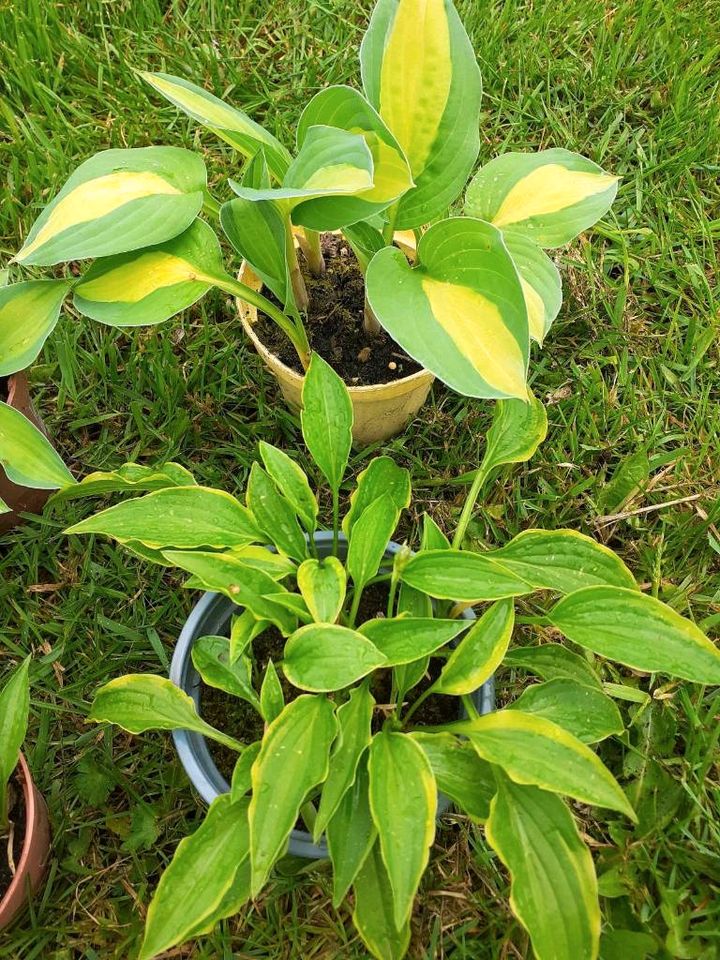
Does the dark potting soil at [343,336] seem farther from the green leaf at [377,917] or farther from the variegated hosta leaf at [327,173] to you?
the green leaf at [377,917]

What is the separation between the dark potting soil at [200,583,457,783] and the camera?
1045 millimetres

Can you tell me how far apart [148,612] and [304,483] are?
43 centimetres

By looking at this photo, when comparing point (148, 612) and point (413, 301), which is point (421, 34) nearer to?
point (413, 301)

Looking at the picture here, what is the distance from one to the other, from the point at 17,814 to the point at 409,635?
60cm

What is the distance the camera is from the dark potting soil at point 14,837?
1.01 meters

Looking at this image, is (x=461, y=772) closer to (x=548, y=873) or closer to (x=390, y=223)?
(x=548, y=873)

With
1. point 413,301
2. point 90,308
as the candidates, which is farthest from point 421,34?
point 90,308

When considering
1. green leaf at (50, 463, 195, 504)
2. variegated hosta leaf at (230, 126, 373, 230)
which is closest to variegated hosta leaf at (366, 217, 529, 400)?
variegated hosta leaf at (230, 126, 373, 230)

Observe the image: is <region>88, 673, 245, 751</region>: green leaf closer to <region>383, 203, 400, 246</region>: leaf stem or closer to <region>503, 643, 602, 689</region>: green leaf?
<region>503, 643, 602, 689</region>: green leaf

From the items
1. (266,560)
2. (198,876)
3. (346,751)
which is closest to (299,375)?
(266,560)

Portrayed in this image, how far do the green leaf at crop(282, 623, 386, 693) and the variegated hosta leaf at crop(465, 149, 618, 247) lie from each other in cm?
60

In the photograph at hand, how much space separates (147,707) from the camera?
93 centimetres

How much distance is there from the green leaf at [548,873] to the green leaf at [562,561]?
9.8 inches

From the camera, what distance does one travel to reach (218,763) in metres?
1.04
